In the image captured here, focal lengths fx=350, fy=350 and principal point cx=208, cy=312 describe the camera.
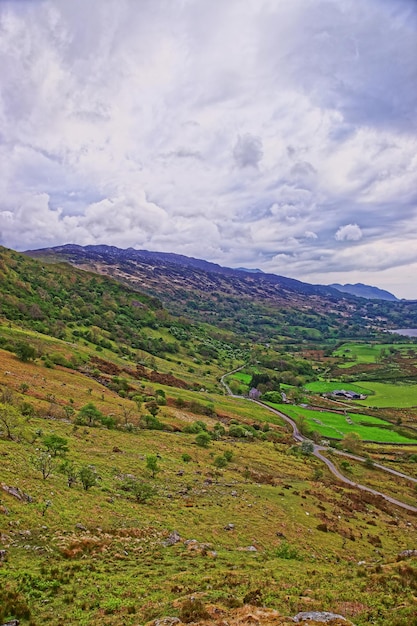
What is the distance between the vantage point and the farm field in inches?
6545

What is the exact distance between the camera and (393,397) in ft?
589

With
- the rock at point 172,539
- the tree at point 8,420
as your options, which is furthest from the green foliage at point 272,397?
the rock at point 172,539

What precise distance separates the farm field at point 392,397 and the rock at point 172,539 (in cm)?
16006

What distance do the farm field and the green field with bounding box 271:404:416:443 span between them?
3017 cm

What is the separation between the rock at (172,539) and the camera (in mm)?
24820

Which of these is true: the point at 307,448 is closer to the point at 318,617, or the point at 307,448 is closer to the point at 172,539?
the point at 172,539

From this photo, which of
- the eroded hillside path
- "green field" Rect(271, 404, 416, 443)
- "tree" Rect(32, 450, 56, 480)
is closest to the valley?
"tree" Rect(32, 450, 56, 480)

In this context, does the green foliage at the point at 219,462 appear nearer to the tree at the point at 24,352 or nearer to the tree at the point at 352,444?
the tree at the point at 24,352

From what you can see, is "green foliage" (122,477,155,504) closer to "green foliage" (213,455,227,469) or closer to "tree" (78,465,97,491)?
"tree" (78,465,97,491)

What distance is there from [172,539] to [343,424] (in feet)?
370

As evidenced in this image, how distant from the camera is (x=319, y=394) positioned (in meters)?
182

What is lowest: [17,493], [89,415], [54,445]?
[89,415]

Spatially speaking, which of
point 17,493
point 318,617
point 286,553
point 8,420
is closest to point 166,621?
point 318,617

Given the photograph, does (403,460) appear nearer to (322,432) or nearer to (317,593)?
(322,432)
